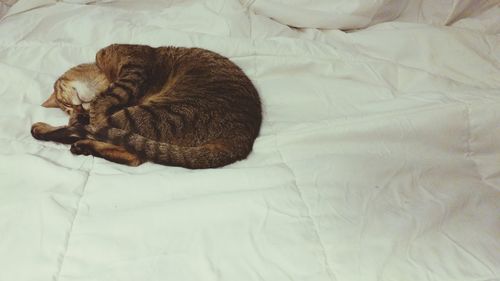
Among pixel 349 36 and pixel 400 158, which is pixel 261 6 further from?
pixel 400 158

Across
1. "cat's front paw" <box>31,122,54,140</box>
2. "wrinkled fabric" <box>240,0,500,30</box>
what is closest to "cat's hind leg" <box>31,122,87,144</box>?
"cat's front paw" <box>31,122,54,140</box>

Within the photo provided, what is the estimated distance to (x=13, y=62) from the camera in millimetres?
1488

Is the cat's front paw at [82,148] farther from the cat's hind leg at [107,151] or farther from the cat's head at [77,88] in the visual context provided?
the cat's head at [77,88]

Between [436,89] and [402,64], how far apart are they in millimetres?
166

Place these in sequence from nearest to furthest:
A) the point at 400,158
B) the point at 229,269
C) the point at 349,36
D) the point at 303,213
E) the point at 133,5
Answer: the point at 229,269
the point at 303,213
the point at 400,158
the point at 349,36
the point at 133,5

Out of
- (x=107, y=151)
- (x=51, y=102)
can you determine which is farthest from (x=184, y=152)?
(x=51, y=102)

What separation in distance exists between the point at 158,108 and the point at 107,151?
0.73 ft

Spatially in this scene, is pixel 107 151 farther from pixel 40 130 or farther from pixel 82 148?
pixel 40 130

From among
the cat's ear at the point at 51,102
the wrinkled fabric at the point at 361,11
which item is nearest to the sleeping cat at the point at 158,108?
the cat's ear at the point at 51,102

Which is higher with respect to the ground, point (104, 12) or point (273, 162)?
point (104, 12)

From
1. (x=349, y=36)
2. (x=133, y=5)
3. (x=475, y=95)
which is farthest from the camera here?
(x=133, y=5)

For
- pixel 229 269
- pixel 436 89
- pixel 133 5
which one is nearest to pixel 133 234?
pixel 229 269

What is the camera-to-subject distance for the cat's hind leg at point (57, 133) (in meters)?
1.21

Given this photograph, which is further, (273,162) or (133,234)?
(273,162)
